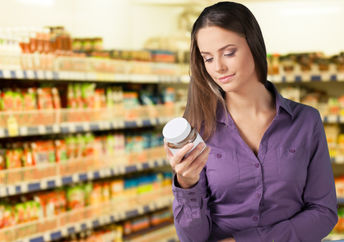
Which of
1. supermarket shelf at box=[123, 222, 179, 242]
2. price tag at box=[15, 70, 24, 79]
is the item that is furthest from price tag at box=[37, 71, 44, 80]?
supermarket shelf at box=[123, 222, 179, 242]

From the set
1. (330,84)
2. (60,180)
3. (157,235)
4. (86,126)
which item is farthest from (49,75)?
(330,84)

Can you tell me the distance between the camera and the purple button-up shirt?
127 centimetres

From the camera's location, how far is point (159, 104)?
4.93 metres

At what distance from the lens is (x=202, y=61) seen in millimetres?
1382

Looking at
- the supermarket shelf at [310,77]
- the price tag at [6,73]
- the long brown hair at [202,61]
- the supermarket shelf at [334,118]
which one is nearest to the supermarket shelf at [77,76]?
the price tag at [6,73]

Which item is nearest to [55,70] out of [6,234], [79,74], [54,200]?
[79,74]

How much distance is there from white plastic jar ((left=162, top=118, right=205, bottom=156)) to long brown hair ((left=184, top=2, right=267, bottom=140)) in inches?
7.5

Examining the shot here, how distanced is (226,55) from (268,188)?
38 centimetres

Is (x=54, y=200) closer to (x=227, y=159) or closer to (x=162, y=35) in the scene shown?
(x=162, y=35)

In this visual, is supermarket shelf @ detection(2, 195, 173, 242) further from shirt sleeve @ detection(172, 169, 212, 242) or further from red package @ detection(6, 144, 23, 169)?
shirt sleeve @ detection(172, 169, 212, 242)

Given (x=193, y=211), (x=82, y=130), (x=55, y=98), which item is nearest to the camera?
(x=193, y=211)

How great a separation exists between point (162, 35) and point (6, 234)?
3.06m

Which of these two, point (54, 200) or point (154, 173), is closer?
point (54, 200)

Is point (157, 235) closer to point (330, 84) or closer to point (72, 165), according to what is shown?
point (72, 165)
